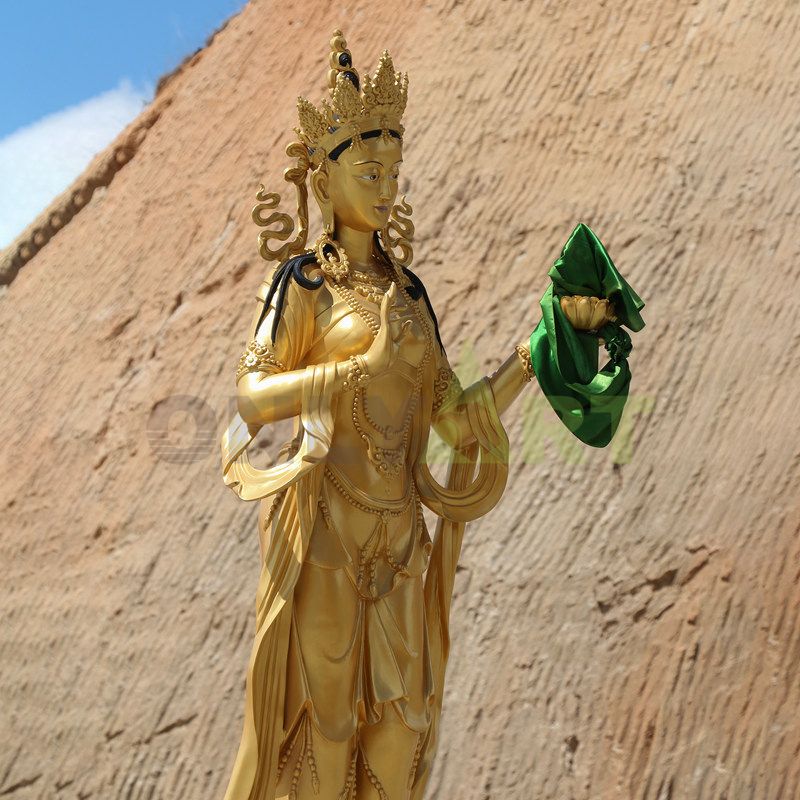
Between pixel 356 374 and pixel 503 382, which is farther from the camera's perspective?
pixel 503 382

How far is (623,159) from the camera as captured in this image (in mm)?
8750

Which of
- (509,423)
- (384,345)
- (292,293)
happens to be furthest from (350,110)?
(509,423)

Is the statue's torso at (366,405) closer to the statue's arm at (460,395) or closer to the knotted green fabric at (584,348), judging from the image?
the statue's arm at (460,395)

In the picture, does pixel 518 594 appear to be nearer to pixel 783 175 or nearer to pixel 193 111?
pixel 783 175

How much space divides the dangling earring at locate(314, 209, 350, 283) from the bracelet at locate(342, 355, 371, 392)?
0.35m

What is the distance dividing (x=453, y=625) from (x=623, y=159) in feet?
9.85

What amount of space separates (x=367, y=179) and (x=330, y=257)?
0.95 feet

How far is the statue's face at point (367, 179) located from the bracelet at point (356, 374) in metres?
0.52

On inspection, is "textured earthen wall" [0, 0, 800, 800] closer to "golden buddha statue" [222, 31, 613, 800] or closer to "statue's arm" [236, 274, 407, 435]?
"golden buddha statue" [222, 31, 613, 800]

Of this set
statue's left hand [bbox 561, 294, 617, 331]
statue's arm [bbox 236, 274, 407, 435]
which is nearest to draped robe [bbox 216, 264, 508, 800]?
statue's arm [bbox 236, 274, 407, 435]

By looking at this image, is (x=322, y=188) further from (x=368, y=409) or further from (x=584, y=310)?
(x=584, y=310)

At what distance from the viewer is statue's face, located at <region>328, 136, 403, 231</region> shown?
4.76 meters

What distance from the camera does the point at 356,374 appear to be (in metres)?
4.60

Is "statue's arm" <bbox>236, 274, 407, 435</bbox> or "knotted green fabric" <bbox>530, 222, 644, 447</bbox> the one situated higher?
"statue's arm" <bbox>236, 274, 407, 435</bbox>
